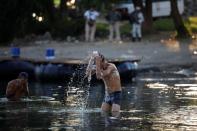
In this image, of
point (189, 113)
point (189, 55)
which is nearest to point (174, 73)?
point (189, 55)

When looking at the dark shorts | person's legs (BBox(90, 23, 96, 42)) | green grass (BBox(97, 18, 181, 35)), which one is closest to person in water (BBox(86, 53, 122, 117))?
the dark shorts

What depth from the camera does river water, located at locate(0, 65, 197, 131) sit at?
53.8 ft

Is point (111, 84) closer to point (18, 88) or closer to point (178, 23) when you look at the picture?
point (18, 88)

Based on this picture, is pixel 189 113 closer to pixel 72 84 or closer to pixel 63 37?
pixel 72 84

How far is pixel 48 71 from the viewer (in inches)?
1190

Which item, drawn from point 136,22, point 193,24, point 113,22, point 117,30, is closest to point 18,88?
point 136,22

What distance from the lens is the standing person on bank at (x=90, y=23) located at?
133 feet

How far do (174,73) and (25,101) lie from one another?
11916mm

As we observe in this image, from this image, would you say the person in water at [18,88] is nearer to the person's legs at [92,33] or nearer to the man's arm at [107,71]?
the man's arm at [107,71]

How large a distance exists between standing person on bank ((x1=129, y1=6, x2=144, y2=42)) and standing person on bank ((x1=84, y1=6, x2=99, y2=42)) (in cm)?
215

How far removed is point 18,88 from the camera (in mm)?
22203

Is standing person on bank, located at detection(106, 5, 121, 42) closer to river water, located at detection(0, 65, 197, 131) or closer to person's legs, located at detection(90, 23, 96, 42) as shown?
person's legs, located at detection(90, 23, 96, 42)

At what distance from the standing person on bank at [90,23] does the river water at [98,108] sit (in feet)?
36.0

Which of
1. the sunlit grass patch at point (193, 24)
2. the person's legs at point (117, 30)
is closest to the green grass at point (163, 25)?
the sunlit grass patch at point (193, 24)
